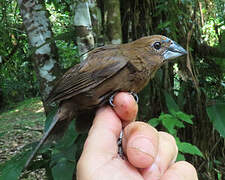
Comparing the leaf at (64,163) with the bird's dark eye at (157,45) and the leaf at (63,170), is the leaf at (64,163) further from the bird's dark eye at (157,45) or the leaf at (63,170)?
the bird's dark eye at (157,45)

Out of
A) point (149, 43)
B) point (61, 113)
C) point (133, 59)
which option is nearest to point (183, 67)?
point (149, 43)

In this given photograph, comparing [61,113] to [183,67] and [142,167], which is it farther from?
[183,67]

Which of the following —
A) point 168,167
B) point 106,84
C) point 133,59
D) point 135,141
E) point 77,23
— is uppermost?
point 77,23

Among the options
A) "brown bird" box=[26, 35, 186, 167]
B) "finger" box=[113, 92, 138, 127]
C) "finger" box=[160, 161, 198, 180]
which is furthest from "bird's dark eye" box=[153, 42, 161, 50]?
"finger" box=[160, 161, 198, 180]

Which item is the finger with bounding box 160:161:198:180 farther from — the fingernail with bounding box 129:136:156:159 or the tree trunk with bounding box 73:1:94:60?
the tree trunk with bounding box 73:1:94:60

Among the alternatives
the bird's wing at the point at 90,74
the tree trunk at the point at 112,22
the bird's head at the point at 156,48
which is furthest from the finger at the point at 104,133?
the tree trunk at the point at 112,22

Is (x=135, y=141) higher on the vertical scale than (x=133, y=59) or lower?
lower

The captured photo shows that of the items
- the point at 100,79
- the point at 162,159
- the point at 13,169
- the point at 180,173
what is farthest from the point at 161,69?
the point at 13,169
